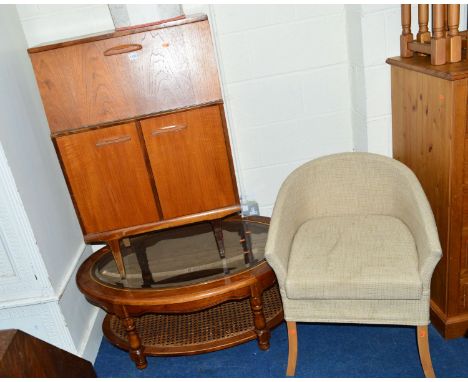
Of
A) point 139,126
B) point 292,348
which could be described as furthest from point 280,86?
point 292,348

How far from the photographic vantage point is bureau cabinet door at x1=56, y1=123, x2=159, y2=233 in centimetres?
187

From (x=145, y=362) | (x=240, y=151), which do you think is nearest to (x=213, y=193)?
(x=240, y=151)

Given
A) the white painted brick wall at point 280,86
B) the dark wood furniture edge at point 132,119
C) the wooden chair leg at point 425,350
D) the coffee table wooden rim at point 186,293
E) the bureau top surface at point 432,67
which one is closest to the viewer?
the bureau top surface at point 432,67

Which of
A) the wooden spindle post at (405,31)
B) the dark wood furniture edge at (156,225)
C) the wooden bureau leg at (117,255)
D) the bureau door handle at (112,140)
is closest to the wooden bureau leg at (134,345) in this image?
the wooden bureau leg at (117,255)

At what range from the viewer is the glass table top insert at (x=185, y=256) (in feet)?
6.93

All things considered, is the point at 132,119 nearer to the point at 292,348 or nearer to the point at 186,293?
the point at 186,293

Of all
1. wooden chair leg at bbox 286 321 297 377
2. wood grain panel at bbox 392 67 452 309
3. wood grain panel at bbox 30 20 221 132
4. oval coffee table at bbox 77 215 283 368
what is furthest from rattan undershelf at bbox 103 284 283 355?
wood grain panel at bbox 30 20 221 132

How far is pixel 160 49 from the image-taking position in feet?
5.90

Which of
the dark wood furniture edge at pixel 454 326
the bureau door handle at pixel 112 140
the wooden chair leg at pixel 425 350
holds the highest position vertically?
the bureau door handle at pixel 112 140

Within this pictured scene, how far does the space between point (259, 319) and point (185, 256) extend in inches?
19.9

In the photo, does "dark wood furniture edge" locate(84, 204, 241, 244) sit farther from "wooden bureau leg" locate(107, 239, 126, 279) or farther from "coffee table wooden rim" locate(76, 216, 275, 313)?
"coffee table wooden rim" locate(76, 216, 275, 313)

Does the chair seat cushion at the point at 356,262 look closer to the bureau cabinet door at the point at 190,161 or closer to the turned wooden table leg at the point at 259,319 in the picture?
the turned wooden table leg at the point at 259,319

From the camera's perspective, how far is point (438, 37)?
1.79 m

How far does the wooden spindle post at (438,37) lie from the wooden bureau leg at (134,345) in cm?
175
